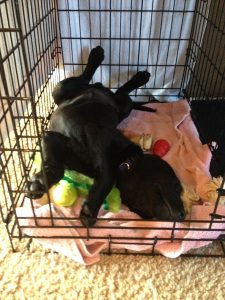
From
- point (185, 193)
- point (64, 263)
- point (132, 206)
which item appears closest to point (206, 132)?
Result: point (185, 193)

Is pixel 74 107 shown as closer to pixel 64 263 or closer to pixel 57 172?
pixel 57 172

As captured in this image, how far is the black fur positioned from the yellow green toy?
4cm

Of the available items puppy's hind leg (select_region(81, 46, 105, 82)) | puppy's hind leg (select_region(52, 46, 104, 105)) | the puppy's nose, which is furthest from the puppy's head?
puppy's hind leg (select_region(81, 46, 105, 82))

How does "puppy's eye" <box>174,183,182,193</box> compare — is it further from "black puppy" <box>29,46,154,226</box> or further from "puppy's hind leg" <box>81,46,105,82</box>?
"puppy's hind leg" <box>81,46,105,82</box>

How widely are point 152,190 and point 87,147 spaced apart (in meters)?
0.24

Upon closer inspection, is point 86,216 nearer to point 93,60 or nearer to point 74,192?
point 74,192

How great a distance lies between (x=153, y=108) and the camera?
1.56 meters

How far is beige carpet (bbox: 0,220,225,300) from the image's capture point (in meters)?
0.86

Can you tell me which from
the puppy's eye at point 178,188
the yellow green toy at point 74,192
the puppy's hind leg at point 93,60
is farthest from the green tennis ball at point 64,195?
the puppy's hind leg at point 93,60

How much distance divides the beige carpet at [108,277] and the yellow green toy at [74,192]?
146 mm

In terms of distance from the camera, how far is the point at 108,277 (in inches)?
35.2

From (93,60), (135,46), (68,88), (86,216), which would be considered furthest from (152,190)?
(135,46)

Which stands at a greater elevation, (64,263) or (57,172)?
(57,172)

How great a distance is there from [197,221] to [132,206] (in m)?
0.21
